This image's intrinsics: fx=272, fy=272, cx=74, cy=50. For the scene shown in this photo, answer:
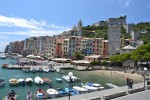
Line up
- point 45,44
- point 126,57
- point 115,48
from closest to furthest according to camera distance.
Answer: point 126,57
point 115,48
point 45,44

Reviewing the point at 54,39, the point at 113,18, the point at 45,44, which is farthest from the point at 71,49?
the point at 113,18

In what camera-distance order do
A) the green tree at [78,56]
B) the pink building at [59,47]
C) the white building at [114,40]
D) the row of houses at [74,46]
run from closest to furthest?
the green tree at [78,56], the white building at [114,40], the row of houses at [74,46], the pink building at [59,47]

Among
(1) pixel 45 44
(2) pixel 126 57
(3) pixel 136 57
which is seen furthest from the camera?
(1) pixel 45 44

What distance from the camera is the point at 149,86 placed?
30.6 metres

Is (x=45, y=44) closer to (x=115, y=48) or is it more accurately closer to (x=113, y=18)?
(x=115, y=48)

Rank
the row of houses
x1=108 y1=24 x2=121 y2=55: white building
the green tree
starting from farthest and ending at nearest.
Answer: the row of houses → x1=108 y1=24 x2=121 y2=55: white building → the green tree

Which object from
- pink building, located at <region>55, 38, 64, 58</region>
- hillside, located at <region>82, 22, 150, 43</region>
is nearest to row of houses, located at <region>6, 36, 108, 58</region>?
pink building, located at <region>55, 38, 64, 58</region>

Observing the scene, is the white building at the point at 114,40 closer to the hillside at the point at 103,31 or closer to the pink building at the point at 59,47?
the hillside at the point at 103,31

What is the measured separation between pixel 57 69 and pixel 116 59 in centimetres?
2029

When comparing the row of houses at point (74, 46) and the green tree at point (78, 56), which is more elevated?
the row of houses at point (74, 46)

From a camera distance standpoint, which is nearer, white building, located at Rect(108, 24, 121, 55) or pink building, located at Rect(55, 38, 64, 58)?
white building, located at Rect(108, 24, 121, 55)

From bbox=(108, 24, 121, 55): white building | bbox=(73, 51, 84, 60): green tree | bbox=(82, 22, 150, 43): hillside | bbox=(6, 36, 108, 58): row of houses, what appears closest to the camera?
bbox=(73, 51, 84, 60): green tree

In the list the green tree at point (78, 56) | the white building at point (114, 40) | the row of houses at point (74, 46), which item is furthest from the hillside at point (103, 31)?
the green tree at point (78, 56)

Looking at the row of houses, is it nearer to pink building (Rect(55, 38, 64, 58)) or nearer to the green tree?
pink building (Rect(55, 38, 64, 58))
